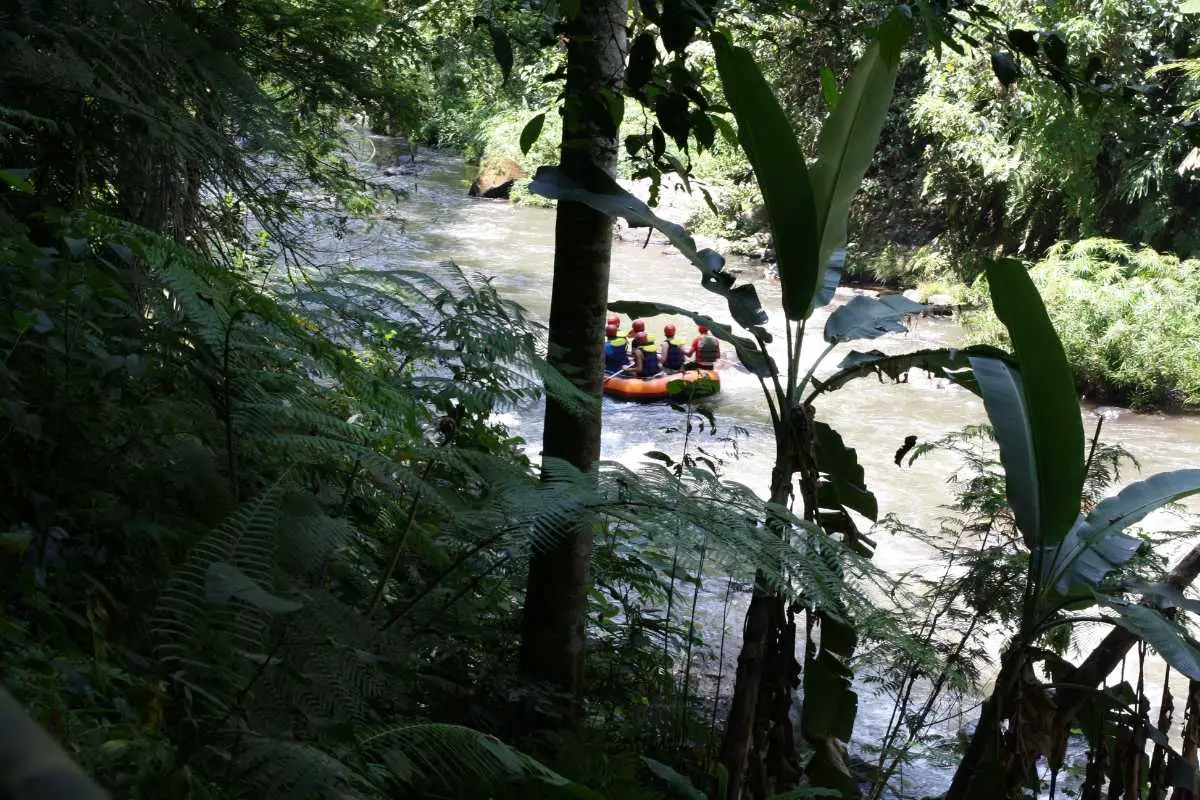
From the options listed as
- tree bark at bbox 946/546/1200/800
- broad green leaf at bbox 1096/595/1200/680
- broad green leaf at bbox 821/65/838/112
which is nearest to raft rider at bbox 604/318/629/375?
broad green leaf at bbox 821/65/838/112

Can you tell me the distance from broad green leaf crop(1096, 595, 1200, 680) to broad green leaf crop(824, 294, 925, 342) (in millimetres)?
919

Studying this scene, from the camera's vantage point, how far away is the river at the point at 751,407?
7.93 meters

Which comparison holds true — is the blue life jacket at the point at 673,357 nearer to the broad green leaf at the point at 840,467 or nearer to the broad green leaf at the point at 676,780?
the broad green leaf at the point at 840,467

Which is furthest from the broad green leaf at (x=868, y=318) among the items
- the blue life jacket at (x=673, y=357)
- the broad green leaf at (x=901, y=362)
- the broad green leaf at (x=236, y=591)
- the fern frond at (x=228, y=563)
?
the blue life jacket at (x=673, y=357)

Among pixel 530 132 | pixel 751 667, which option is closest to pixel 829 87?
pixel 530 132

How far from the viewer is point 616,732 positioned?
325 cm

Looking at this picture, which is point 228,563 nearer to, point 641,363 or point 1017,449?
point 1017,449

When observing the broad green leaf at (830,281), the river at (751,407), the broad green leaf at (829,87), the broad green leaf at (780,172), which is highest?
the broad green leaf at (829,87)

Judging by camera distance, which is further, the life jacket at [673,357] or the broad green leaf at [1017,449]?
the life jacket at [673,357]

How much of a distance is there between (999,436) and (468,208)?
56.0 feet

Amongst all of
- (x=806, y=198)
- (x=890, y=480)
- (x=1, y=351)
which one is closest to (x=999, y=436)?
(x=806, y=198)

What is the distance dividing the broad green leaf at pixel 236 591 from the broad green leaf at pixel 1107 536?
6.42 ft

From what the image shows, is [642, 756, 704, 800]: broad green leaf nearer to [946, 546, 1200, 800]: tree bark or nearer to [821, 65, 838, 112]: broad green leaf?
[946, 546, 1200, 800]: tree bark

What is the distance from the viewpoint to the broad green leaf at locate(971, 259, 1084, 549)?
256 centimetres
